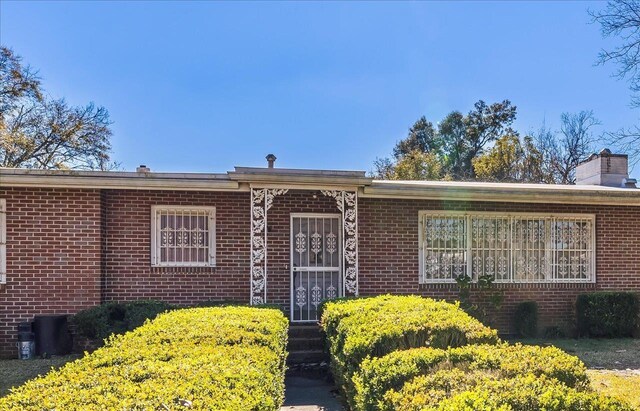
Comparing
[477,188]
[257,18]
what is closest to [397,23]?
[257,18]

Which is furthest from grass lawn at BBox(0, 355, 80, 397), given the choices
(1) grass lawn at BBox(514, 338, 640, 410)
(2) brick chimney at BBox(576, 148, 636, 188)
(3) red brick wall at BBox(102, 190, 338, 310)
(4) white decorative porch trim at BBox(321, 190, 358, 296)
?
(2) brick chimney at BBox(576, 148, 636, 188)

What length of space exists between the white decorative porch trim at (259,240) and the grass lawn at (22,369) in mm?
3287

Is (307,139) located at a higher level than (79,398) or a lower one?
higher

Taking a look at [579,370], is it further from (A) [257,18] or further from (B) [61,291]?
(A) [257,18]

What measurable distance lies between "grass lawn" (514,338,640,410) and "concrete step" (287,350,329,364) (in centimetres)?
402

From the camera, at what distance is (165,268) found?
363 inches

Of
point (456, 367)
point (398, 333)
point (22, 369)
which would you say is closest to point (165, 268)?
point (22, 369)

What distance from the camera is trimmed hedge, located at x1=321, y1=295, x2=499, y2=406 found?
4387mm

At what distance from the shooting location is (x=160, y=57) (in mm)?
14531

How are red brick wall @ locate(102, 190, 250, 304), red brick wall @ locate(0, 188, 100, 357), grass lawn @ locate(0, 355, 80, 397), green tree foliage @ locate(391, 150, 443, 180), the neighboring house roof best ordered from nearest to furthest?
grass lawn @ locate(0, 355, 80, 397)
the neighboring house roof
red brick wall @ locate(0, 188, 100, 357)
red brick wall @ locate(102, 190, 250, 304)
green tree foliage @ locate(391, 150, 443, 180)

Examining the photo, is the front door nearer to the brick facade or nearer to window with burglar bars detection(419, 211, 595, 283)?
the brick facade

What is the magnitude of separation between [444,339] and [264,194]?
17.4ft

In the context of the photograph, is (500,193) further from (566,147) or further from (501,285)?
(566,147)

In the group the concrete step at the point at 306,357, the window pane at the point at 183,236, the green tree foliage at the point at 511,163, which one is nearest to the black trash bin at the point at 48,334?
the window pane at the point at 183,236
